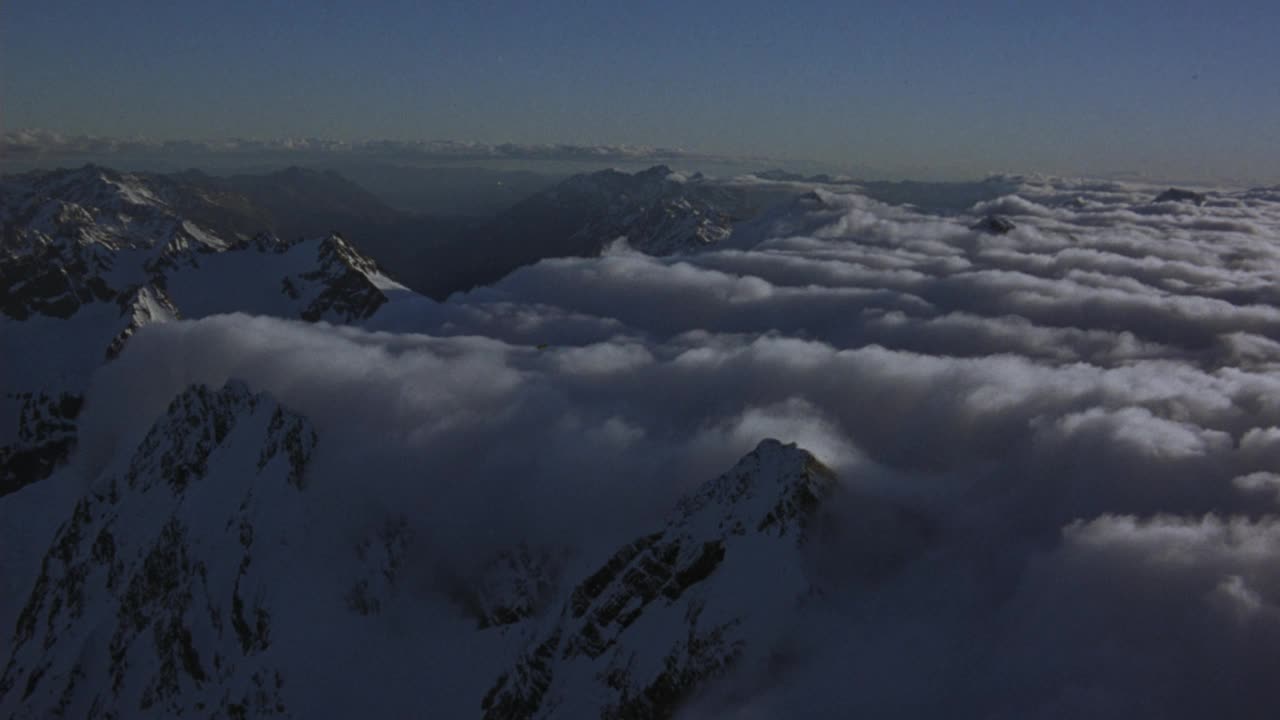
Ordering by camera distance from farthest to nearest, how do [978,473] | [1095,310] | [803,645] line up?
1. [1095,310]
2. [978,473]
3. [803,645]

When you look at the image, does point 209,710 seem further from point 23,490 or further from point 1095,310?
point 1095,310

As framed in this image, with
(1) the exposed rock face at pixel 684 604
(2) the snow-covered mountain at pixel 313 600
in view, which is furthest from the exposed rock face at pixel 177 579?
(1) the exposed rock face at pixel 684 604

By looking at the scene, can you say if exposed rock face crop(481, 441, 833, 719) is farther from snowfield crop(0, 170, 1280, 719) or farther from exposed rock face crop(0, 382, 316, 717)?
exposed rock face crop(0, 382, 316, 717)

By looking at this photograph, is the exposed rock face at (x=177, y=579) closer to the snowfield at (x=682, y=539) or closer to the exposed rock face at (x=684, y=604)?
the snowfield at (x=682, y=539)

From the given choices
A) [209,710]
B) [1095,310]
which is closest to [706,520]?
[209,710]

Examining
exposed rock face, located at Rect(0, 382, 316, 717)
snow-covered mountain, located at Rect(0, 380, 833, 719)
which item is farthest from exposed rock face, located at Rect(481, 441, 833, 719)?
exposed rock face, located at Rect(0, 382, 316, 717)

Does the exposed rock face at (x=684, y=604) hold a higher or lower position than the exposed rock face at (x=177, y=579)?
higher
